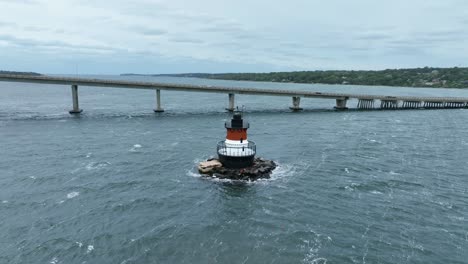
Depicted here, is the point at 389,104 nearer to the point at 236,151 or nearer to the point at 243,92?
the point at 243,92

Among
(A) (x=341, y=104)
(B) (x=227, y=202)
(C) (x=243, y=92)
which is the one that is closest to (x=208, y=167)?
(B) (x=227, y=202)

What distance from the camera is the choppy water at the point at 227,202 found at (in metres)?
31.8

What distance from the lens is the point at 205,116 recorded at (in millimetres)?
117938

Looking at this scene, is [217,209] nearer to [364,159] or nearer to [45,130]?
[364,159]

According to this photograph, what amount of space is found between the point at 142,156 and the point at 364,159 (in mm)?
36293

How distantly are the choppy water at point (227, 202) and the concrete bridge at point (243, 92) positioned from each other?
4497 centimetres

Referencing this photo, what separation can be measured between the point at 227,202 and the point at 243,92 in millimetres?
98194

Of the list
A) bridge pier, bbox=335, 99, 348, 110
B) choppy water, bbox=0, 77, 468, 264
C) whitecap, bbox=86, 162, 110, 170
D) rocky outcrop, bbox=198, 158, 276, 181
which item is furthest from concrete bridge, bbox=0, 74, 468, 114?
rocky outcrop, bbox=198, 158, 276, 181

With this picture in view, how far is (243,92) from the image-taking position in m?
138

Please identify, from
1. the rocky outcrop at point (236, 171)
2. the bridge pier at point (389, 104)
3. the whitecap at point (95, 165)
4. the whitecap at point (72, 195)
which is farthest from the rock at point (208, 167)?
the bridge pier at point (389, 104)

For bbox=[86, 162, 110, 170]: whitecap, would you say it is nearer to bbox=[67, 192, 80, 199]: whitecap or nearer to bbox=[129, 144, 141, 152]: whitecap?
bbox=[129, 144, 141, 152]: whitecap

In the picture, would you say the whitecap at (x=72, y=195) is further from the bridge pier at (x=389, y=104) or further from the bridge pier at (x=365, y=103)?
the bridge pier at (x=389, y=104)

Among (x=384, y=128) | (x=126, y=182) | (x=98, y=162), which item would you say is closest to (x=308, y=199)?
(x=126, y=182)

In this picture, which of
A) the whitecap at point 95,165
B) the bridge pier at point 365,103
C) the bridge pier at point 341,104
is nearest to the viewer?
the whitecap at point 95,165
